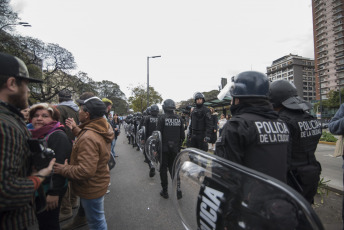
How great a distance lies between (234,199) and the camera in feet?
3.46

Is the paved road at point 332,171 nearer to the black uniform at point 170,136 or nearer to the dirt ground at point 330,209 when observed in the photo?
the dirt ground at point 330,209

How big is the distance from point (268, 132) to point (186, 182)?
77cm

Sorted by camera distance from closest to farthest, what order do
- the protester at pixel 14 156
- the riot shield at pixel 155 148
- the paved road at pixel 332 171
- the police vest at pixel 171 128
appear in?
1. the protester at pixel 14 156
2. the riot shield at pixel 155 148
3. the police vest at pixel 171 128
4. the paved road at pixel 332 171

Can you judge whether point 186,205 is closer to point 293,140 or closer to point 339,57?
point 293,140

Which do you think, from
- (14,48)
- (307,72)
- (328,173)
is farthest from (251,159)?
(307,72)

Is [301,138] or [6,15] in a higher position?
[6,15]

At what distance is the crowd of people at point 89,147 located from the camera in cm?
109

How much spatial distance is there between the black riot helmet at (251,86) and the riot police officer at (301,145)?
0.69 metres

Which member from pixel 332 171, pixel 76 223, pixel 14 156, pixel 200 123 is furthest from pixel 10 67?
pixel 332 171

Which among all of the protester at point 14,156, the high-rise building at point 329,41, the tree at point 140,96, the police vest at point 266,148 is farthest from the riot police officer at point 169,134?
the high-rise building at point 329,41

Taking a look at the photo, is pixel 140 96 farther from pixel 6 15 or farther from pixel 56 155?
pixel 56 155

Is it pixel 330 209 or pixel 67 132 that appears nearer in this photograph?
pixel 330 209

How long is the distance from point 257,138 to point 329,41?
8896 centimetres

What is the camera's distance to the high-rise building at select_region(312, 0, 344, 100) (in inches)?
2397
